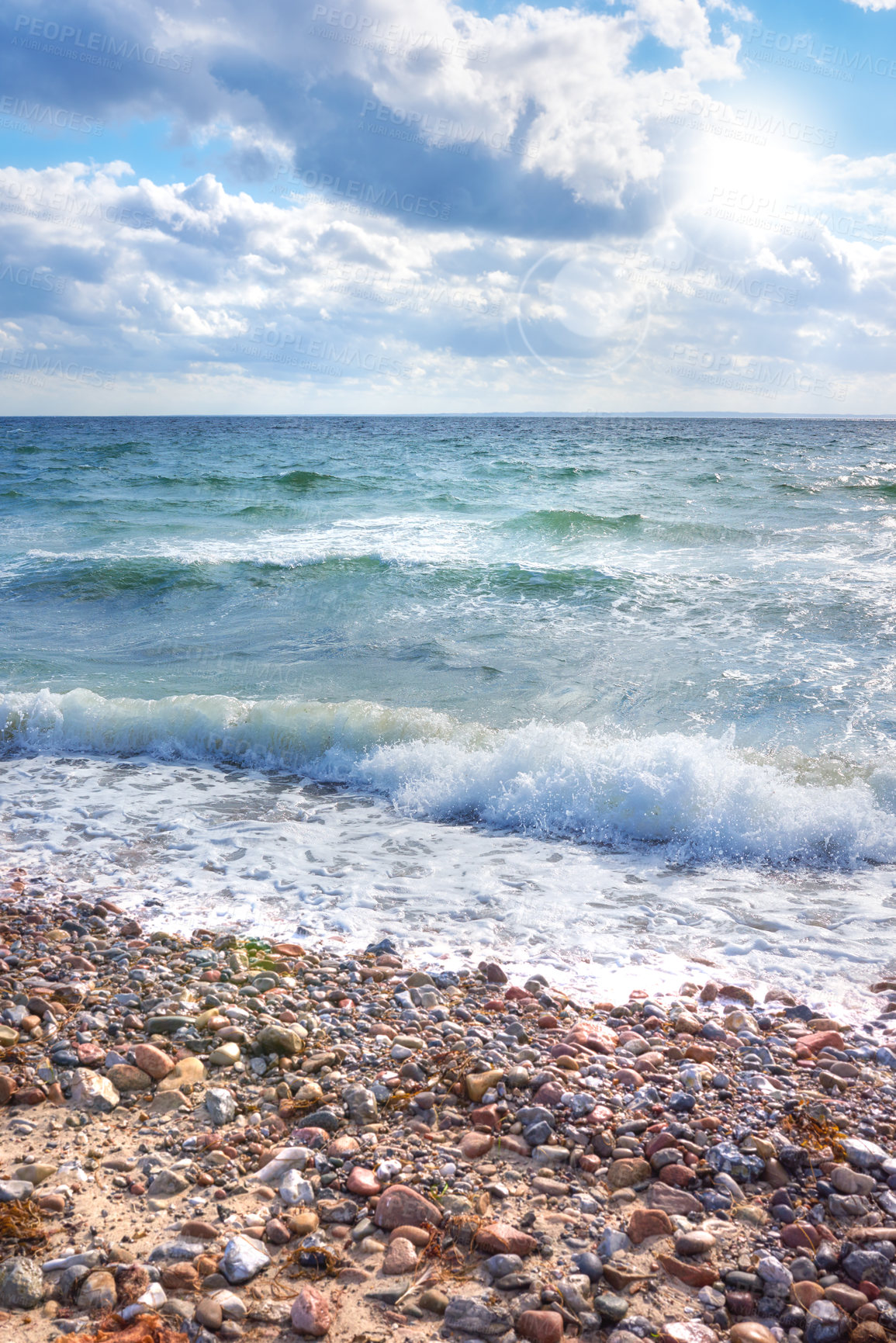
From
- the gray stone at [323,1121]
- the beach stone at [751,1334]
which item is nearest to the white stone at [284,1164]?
the gray stone at [323,1121]

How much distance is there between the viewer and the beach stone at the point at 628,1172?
282cm

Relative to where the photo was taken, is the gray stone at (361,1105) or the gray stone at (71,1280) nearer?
the gray stone at (71,1280)

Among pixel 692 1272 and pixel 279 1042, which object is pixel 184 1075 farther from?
pixel 692 1272

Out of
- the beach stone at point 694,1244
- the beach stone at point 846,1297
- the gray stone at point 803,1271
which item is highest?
the beach stone at point 846,1297

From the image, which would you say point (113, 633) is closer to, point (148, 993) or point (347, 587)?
point (347, 587)

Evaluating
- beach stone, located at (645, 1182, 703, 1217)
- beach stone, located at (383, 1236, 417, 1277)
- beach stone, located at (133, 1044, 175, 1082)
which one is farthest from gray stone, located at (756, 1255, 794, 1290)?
beach stone, located at (133, 1044, 175, 1082)

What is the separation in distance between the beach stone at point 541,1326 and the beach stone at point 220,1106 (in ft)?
4.64

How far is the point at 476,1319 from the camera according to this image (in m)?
2.26

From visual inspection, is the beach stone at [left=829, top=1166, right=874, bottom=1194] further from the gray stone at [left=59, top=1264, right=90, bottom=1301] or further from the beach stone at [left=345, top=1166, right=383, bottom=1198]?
the gray stone at [left=59, top=1264, right=90, bottom=1301]

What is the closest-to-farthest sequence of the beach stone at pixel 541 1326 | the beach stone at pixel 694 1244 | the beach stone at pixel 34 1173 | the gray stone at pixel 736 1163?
1. the beach stone at pixel 541 1326
2. the beach stone at pixel 694 1244
3. the beach stone at pixel 34 1173
4. the gray stone at pixel 736 1163

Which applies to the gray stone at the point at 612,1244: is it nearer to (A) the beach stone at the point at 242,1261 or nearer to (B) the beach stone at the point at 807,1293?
(B) the beach stone at the point at 807,1293

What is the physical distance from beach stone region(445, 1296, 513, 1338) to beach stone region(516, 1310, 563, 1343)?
0.13 ft

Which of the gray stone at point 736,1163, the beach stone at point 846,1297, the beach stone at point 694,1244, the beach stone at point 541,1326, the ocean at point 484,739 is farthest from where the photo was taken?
the ocean at point 484,739

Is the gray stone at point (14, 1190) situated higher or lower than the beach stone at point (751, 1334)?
lower
